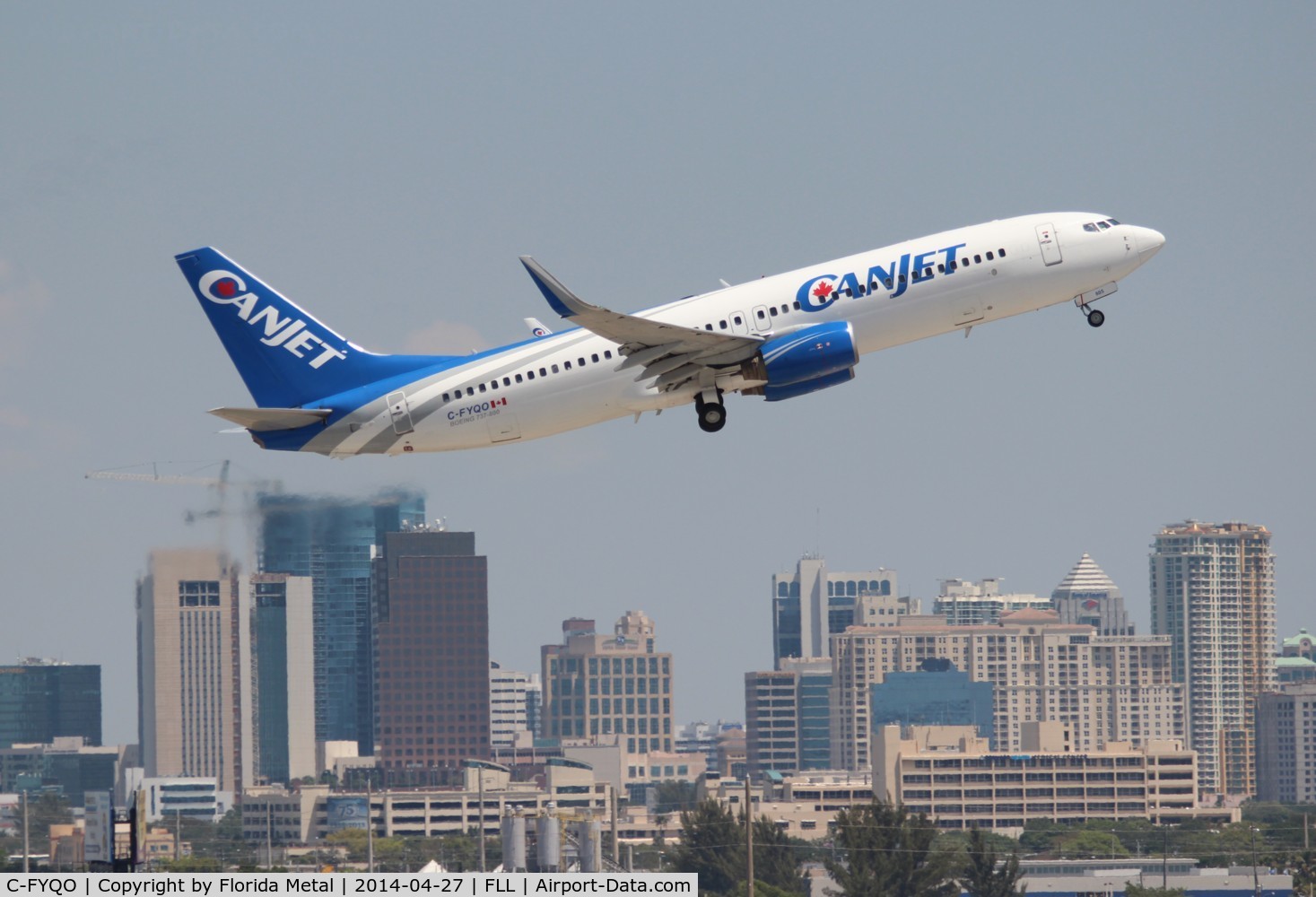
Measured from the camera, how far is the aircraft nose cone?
7025 cm

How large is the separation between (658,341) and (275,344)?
45.9 ft

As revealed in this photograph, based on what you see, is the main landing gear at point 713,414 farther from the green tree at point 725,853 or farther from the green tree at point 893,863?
the green tree at point 725,853

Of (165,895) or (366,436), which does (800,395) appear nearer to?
(366,436)

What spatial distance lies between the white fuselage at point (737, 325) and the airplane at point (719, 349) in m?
0.04

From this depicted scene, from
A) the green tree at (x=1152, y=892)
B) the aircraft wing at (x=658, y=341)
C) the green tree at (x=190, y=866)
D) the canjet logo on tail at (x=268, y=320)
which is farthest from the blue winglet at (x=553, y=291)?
the green tree at (x=1152, y=892)

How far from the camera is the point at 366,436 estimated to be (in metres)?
67.7

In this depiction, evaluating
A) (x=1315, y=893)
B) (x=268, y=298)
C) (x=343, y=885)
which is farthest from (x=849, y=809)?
(x=343, y=885)

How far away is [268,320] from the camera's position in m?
72.4

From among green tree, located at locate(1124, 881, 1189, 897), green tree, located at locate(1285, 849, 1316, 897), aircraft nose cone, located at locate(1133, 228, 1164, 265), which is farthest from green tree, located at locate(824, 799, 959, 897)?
aircraft nose cone, located at locate(1133, 228, 1164, 265)

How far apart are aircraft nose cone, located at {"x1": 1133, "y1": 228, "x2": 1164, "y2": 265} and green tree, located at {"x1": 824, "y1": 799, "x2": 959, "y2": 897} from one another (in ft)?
258

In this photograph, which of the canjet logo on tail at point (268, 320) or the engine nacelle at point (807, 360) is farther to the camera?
the canjet logo on tail at point (268, 320)

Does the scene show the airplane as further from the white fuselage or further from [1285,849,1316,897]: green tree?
[1285,849,1316,897]: green tree

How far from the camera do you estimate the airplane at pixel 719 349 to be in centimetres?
6638

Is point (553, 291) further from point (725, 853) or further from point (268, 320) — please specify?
point (725, 853)
